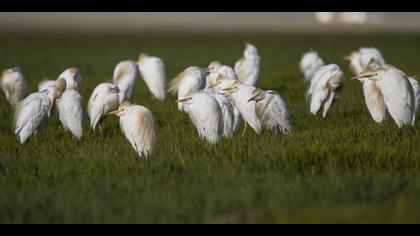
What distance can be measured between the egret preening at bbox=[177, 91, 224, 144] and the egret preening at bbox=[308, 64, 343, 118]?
9.09 ft

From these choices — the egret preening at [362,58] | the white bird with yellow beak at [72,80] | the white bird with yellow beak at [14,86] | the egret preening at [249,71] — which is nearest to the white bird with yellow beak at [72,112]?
the white bird with yellow beak at [72,80]

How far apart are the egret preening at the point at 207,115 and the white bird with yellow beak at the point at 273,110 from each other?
863 millimetres

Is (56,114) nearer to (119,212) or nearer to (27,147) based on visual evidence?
(27,147)

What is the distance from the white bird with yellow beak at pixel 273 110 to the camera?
28.8 feet

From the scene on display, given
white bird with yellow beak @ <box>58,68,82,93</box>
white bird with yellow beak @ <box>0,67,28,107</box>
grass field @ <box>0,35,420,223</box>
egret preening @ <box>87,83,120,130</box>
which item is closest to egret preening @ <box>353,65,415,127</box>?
grass field @ <box>0,35,420,223</box>

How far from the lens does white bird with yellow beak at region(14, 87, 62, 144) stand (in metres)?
8.64

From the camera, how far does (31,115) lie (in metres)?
8.73

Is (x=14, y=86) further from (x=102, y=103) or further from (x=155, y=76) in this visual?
(x=102, y=103)

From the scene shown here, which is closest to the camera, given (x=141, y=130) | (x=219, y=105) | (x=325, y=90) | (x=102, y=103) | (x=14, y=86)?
(x=141, y=130)

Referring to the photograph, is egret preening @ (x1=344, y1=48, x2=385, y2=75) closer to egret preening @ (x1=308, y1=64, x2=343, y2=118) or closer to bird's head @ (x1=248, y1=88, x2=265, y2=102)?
egret preening @ (x1=308, y1=64, x2=343, y2=118)

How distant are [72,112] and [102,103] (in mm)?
850

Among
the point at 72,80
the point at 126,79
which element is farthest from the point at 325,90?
the point at 72,80

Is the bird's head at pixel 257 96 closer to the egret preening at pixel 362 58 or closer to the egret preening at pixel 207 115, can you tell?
the egret preening at pixel 207 115
